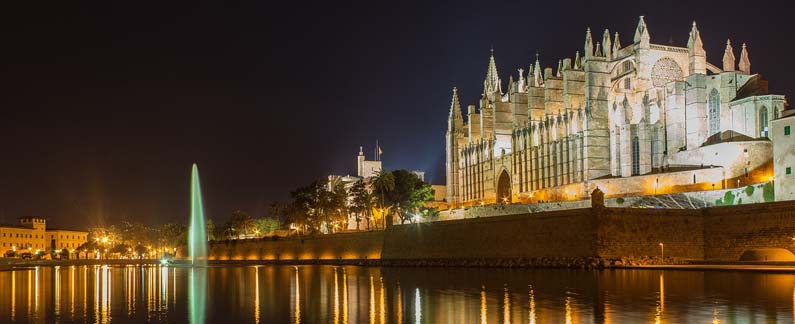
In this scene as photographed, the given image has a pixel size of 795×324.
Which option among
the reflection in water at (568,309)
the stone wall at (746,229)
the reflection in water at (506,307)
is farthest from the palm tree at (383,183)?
the reflection in water at (568,309)

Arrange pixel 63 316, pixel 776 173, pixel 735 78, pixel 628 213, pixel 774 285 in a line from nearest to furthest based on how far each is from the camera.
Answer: pixel 63 316
pixel 774 285
pixel 628 213
pixel 776 173
pixel 735 78

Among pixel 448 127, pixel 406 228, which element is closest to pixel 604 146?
pixel 406 228

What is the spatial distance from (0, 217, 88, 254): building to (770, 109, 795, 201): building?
108536 millimetres

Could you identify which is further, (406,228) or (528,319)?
(406,228)

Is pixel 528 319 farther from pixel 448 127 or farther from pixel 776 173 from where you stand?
pixel 448 127

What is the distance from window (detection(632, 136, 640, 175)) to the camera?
6619 cm

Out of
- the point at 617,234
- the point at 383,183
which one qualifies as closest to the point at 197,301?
the point at 617,234

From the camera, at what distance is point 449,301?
26.1 metres

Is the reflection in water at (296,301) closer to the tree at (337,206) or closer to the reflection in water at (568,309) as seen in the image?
the reflection in water at (568,309)

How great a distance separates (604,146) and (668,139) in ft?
22.6

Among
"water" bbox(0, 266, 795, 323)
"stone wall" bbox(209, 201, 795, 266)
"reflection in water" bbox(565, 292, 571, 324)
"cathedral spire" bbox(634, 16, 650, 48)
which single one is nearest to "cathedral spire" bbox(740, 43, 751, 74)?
"cathedral spire" bbox(634, 16, 650, 48)

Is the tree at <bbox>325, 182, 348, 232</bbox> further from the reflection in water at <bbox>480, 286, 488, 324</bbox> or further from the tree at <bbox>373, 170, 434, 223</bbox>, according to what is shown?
the reflection in water at <bbox>480, 286, 488, 324</bbox>

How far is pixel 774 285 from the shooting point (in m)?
28.1

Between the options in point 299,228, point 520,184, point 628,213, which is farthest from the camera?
point 299,228
